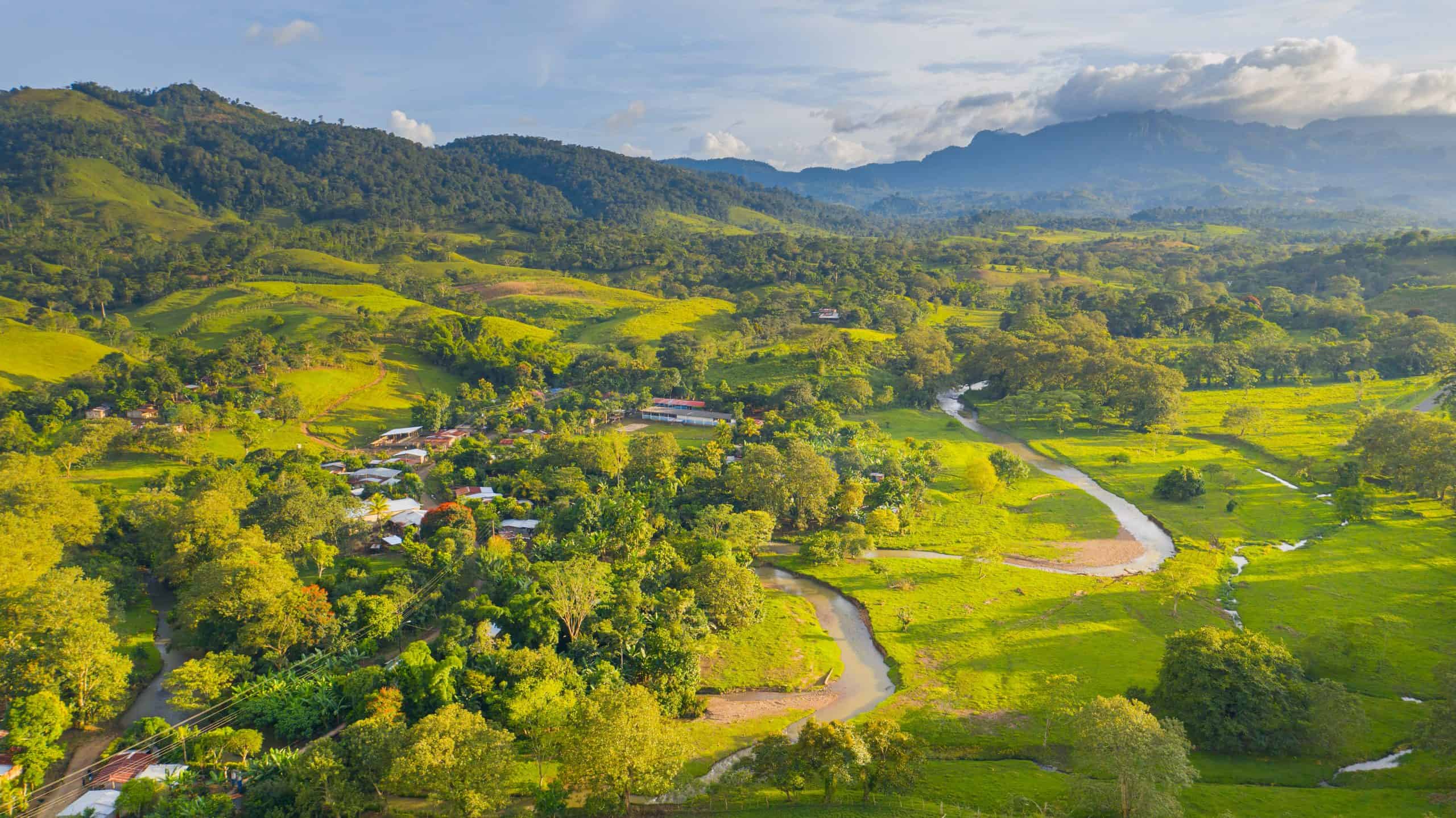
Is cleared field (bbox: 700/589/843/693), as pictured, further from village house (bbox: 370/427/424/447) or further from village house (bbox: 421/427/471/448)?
village house (bbox: 370/427/424/447)

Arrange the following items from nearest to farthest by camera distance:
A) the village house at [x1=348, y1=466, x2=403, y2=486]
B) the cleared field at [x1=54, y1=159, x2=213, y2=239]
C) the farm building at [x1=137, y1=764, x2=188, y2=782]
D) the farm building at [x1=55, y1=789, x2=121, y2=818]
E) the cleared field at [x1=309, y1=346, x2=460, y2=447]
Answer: the farm building at [x1=55, y1=789, x2=121, y2=818] < the farm building at [x1=137, y1=764, x2=188, y2=782] < the village house at [x1=348, y1=466, x2=403, y2=486] < the cleared field at [x1=309, y1=346, x2=460, y2=447] < the cleared field at [x1=54, y1=159, x2=213, y2=239]

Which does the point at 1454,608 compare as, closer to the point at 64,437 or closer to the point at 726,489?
the point at 726,489

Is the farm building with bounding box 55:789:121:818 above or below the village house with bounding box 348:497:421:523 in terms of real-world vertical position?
below

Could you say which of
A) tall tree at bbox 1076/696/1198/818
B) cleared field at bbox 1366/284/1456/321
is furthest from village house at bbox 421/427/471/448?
cleared field at bbox 1366/284/1456/321

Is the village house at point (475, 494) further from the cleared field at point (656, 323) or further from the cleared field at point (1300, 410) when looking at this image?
the cleared field at point (1300, 410)

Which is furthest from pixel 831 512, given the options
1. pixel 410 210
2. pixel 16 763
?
pixel 410 210

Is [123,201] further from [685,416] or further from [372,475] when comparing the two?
[685,416]
